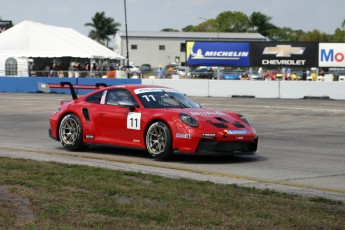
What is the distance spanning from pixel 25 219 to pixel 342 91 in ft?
97.0

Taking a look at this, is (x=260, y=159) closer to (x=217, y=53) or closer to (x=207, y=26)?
(x=217, y=53)

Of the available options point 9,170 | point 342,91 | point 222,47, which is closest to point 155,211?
point 9,170

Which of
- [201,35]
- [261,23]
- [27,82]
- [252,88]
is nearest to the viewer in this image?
[252,88]

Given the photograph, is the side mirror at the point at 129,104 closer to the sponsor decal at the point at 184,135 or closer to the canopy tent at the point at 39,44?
the sponsor decal at the point at 184,135

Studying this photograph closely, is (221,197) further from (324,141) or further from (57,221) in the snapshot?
(324,141)

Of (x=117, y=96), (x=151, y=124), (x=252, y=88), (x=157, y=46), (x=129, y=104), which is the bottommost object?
(x=252, y=88)

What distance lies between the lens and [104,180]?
8719mm

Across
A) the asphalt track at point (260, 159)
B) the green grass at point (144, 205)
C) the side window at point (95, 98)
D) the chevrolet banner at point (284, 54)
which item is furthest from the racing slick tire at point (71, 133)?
the chevrolet banner at point (284, 54)

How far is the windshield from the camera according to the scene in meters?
12.0

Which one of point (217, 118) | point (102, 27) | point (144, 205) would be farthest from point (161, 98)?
point (102, 27)

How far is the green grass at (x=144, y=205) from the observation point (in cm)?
631

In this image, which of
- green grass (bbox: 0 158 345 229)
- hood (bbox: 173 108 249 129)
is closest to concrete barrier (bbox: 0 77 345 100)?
hood (bbox: 173 108 249 129)

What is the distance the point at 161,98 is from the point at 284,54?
3281 cm

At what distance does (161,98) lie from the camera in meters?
12.2
